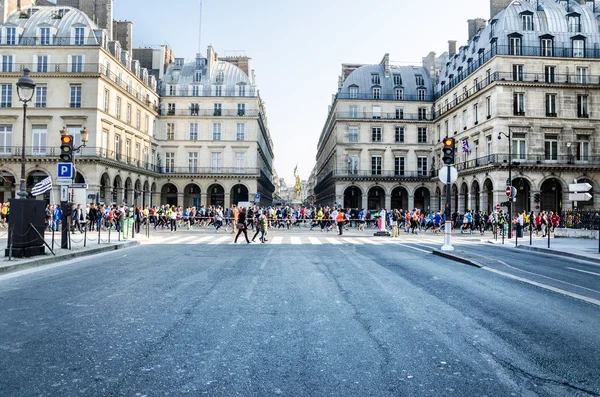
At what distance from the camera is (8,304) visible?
20.3 feet

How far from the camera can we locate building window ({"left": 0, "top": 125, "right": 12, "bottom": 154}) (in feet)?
128

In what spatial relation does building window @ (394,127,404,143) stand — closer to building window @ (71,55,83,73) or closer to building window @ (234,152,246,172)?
building window @ (234,152,246,172)

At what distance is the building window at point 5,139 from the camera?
39.2 meters

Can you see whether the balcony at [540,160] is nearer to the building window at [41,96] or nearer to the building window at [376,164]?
the building window at [376,164]

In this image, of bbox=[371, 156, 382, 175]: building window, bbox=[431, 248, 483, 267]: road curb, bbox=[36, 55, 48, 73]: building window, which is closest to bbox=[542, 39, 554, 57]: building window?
bbox=[371, 156, 382, 175]: building window

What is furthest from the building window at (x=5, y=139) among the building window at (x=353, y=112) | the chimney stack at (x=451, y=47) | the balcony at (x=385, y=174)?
the chimney stack at (x=451, y=47)

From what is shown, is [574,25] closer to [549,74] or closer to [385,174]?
[549,74]

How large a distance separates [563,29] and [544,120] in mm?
10034

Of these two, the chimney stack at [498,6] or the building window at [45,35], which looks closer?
the building window at [45,35]

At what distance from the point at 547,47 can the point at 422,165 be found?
20.0m

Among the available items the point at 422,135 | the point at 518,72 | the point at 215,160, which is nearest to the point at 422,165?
the point at 422,135

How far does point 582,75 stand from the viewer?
40906mm

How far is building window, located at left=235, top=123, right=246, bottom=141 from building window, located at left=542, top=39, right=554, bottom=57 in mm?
33752

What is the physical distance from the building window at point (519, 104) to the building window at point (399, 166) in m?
18.2
